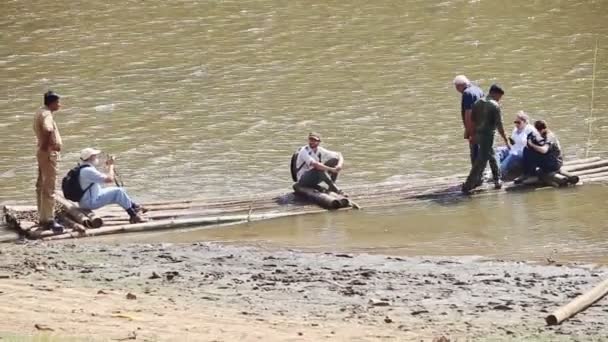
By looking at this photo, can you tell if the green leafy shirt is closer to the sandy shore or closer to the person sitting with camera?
the sandy shore

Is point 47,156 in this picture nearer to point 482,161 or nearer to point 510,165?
point 482,161

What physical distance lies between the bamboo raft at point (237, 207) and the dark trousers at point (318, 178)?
0.82 feet

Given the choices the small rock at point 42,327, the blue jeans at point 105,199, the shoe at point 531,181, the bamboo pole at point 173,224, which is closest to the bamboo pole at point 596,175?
the shoe at point 531,181

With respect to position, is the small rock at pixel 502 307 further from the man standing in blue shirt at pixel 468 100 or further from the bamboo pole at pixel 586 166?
the bamboo pole at pixel 586 166

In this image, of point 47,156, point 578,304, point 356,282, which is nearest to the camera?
point 578,304

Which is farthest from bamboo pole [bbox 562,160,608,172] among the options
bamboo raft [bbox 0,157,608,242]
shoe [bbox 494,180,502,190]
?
shoe [bbox 494,180,502,190]

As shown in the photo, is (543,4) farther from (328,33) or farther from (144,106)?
(144,106)

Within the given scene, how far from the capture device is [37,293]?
13.8 metres

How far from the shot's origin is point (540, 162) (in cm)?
1962

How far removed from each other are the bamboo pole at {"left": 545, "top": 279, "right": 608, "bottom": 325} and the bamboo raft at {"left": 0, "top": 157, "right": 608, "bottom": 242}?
5768 mm

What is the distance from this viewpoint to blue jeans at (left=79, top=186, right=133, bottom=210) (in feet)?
57.1

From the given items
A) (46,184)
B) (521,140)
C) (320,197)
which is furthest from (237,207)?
(521,140)

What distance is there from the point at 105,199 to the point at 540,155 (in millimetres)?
6352

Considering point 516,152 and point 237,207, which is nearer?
point 237,207
